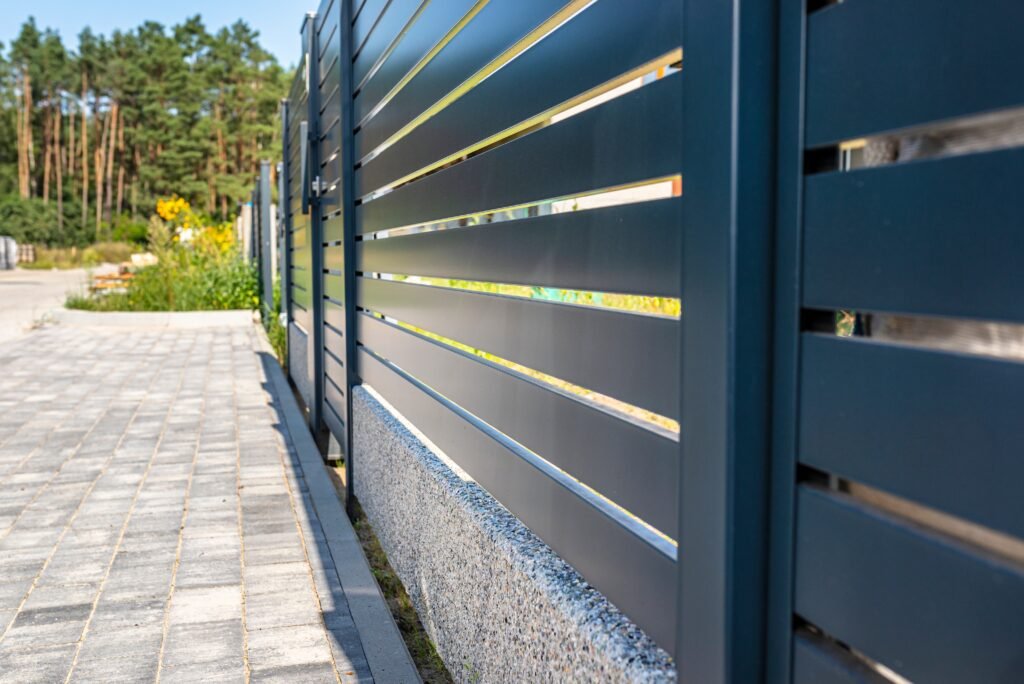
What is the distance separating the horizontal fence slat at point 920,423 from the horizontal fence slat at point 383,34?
2266 mm

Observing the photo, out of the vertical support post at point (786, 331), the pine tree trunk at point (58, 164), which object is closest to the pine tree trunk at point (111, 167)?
the pine tree trunk at point (58, 164)

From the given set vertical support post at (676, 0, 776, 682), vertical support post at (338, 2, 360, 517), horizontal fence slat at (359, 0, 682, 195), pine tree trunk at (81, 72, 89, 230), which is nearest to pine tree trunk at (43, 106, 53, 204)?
pine tree trunk at (81, 72, 89, 230)

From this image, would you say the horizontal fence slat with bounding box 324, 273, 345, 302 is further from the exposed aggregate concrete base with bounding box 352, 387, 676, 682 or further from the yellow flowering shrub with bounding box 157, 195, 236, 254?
the yellow flowering shrub with bounding box 157, 195, 236, 254

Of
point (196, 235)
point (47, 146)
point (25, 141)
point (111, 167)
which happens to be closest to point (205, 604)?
point (196, 235)

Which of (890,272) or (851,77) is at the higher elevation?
(851,77)

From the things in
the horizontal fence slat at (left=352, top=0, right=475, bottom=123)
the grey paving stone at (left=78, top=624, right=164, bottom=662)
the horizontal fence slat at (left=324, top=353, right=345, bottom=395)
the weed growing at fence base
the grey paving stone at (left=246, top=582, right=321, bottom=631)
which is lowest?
the weed growing at fence base

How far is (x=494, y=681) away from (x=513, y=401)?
25.8 inches

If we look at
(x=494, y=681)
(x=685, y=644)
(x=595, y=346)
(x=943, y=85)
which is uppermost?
(x=943, y=85)

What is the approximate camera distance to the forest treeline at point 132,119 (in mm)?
54812

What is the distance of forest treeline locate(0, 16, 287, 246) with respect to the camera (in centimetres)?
5481

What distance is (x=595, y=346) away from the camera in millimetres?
1589

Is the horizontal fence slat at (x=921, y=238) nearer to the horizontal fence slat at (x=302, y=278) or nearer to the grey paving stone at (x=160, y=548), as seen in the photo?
the grey paving stone at (x=160, y=548)

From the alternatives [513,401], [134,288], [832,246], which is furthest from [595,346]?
[134,288]

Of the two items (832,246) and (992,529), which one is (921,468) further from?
(832,246)
